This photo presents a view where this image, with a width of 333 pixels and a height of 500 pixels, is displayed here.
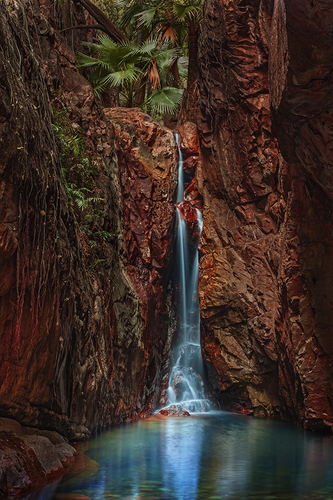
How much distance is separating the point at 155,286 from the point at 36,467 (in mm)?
6646

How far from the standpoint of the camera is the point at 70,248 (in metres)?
5.93

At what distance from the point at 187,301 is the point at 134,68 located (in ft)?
22.3

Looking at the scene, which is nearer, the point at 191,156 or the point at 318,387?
the point at 318,387

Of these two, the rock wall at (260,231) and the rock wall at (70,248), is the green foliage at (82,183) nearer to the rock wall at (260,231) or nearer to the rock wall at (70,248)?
the rock wall at (70,248)

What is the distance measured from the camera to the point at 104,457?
19.0ft

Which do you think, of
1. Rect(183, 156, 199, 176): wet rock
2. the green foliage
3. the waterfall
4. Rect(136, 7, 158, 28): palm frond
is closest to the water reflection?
the waterfall

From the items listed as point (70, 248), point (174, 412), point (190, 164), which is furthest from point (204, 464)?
point (190, 164)

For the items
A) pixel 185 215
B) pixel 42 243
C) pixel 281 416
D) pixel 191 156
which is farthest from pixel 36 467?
pixel 191 156

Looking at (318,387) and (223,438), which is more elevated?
(318,387)

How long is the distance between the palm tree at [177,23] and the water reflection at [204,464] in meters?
9.41

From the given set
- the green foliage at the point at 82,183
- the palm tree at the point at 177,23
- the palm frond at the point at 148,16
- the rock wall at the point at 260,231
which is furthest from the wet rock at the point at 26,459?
the palm frond at the point at 148,16

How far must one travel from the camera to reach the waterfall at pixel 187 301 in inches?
460

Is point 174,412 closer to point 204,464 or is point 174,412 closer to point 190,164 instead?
point 204,464

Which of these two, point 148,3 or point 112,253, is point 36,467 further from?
point 148,3
